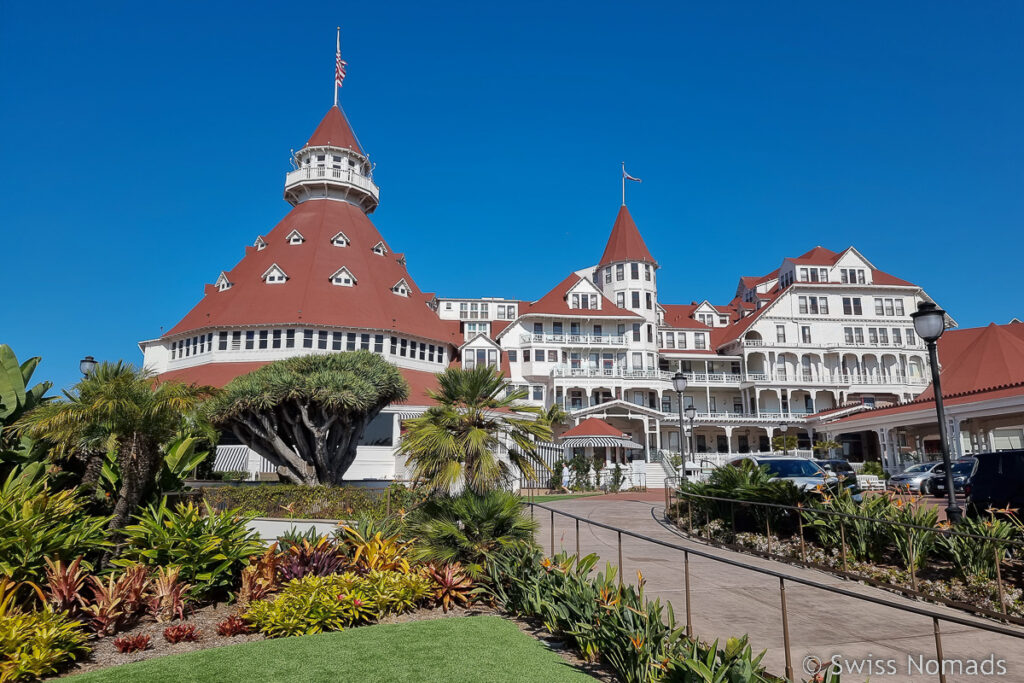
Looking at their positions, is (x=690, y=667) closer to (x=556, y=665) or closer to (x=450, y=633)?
(x=556, y=665)

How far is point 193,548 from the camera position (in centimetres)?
934

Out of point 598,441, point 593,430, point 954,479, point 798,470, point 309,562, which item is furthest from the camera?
point 593,430

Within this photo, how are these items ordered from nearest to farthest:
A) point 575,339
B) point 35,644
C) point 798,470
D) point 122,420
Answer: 1. point 35,644
2. point 122,420
3. point 798,470
4. point 575,339

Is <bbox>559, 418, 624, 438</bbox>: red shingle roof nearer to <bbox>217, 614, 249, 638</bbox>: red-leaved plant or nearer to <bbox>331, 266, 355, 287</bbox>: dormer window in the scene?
<bbox>331, 266, 355, 287</bbox>: dormer window

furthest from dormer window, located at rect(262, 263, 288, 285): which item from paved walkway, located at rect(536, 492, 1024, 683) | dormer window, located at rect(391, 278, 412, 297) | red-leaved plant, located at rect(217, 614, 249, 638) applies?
paved walkway, located at rect(536, 492, 1024, 683)

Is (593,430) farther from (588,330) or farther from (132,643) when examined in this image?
(132,643)

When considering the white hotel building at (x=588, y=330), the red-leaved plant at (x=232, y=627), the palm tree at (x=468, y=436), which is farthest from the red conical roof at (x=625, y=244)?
the red-leaved plant at (x=232, y=627)

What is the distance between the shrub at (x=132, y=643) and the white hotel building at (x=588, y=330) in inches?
1240

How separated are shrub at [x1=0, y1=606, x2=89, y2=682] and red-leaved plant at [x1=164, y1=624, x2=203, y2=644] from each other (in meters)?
0.95

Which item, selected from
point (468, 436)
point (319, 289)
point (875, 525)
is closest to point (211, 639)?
point (468, 436)

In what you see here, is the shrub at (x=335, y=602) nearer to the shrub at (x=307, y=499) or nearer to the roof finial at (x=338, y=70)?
the shrub at (x=307, y=499)

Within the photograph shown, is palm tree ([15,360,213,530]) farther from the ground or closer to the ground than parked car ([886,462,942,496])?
farther from the ground

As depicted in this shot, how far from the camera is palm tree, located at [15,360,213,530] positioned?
9.98 metres

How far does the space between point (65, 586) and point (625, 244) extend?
53.2 m
